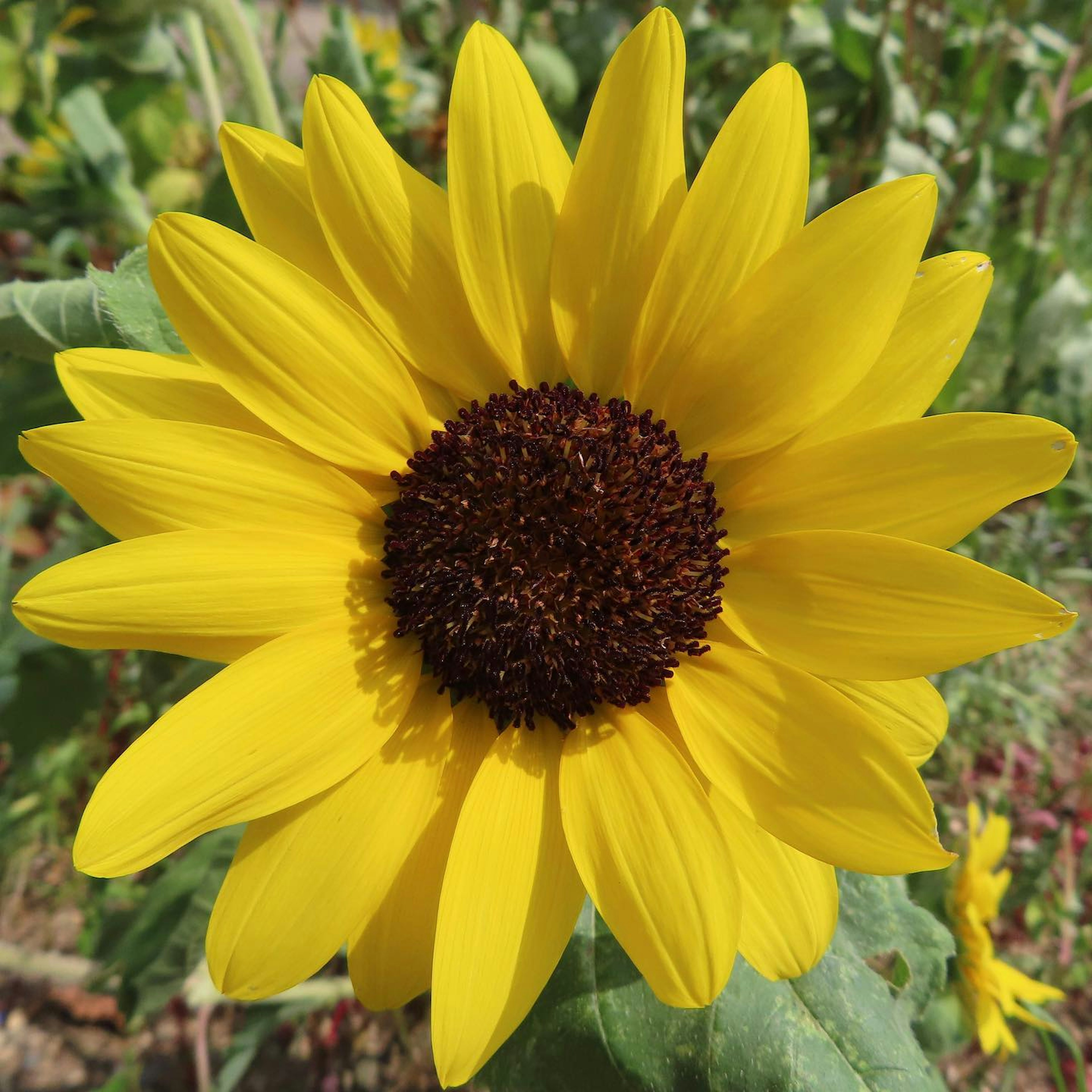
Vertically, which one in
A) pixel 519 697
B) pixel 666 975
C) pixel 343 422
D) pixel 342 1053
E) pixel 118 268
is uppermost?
pixel 118 268

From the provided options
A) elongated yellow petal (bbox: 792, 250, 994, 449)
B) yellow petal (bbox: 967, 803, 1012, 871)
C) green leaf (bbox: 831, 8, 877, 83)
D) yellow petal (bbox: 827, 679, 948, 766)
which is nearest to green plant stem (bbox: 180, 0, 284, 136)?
elongated yellow petal (bbox: 792, 250, 994, 449)

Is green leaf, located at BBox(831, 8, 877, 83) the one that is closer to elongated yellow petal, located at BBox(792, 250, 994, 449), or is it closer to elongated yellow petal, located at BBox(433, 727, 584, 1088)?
elongated yellow petal, located at BBox(792, 250, 994, 449)

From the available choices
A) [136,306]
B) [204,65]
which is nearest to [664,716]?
[136,306]

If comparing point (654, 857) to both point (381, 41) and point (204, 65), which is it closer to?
point (204, 65)

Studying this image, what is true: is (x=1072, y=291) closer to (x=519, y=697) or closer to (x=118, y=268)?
(x=519, y=697)

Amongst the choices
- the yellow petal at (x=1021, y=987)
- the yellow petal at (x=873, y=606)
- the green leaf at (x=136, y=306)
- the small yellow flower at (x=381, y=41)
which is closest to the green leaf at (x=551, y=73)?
the small yellow flower at (x=381, y=41)

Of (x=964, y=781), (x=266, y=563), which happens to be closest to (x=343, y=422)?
(x=266, y=563)

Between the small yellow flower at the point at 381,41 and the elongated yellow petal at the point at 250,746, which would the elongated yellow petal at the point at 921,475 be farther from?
the small yellow flower at the point at 381,41

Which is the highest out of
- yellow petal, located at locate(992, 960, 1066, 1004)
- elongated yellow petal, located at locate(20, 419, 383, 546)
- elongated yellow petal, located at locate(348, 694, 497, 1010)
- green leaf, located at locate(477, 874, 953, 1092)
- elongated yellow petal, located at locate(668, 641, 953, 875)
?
elongated yellow petal, located at locate(20, 419, 383, 546)
